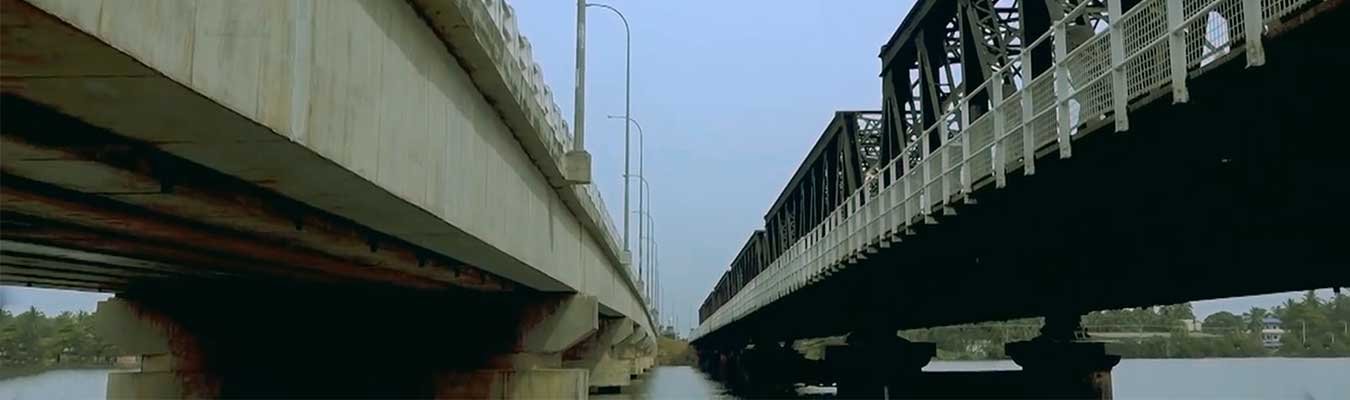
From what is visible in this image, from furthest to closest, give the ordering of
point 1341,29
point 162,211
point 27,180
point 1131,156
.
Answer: point 1131,156, point 162,211, point 27,180, point 1341,29

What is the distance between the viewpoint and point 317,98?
29.0 feet

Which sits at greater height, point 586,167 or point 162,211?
point 586,167

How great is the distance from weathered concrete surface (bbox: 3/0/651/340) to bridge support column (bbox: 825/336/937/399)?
32008 mm

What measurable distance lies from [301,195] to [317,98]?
2.65 meters

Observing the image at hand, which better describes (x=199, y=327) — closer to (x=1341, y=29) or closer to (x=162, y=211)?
(x=162, y=211)

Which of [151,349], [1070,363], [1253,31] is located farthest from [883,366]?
[1253,31]

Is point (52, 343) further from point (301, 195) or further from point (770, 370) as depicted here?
point (770, 370)

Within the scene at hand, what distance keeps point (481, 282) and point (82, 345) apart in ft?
62.1

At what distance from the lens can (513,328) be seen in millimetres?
28938

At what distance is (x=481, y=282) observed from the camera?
79.9 feet

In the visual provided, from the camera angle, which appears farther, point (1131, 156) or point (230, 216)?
point (1131, 156)

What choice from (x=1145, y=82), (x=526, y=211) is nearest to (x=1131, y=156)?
(x=1145, y=82)

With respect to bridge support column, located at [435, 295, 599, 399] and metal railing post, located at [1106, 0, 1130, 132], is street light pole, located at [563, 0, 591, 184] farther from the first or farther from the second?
metal railing post, located at [1106, 0, 1130, 132]

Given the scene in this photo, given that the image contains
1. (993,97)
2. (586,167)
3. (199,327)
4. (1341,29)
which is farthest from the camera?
(199,327)
